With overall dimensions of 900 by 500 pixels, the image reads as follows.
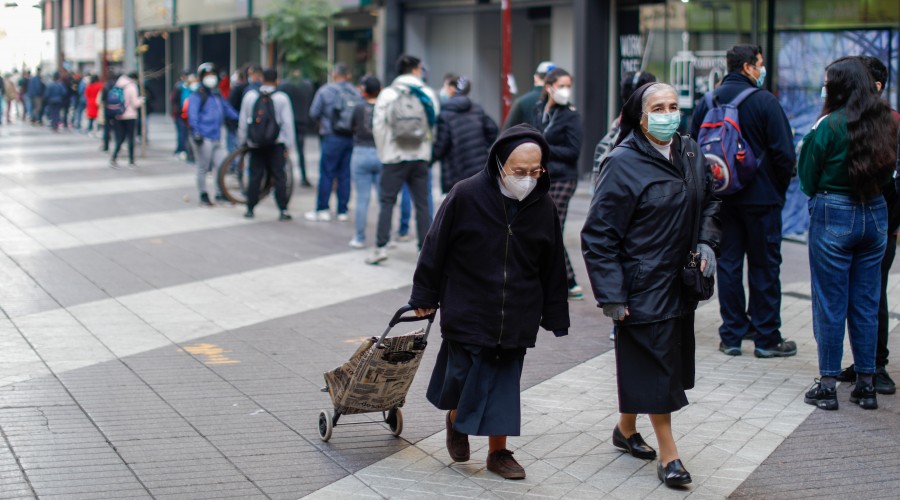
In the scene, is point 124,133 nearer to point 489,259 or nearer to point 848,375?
point 848,375

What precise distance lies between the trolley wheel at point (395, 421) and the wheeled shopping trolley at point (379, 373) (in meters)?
0.13

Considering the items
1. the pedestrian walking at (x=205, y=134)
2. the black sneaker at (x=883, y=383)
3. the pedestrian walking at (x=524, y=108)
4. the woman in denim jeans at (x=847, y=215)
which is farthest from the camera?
the pedestrian walking at (x=205, y=134)

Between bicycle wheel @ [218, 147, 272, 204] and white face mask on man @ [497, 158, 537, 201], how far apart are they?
29.4ft

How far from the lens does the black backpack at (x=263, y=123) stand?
13055 mm

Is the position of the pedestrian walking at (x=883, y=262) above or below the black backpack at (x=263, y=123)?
below

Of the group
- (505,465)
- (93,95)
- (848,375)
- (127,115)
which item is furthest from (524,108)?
(93,95)

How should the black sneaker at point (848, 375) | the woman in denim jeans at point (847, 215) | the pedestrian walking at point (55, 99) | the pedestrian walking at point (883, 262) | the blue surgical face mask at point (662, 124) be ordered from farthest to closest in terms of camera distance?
1. the pedestrian walking at point (55, 99)
2. the black sneaker at point (848, 375)
3. the pedestrian walking at point (883, 262)
4. the woman in denim jeans at point (847, 215)
5. the blue surgical face mask at point (662, 124)

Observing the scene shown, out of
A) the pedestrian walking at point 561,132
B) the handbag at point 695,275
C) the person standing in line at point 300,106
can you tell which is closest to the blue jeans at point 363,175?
the pedestrian walking at point 561,132

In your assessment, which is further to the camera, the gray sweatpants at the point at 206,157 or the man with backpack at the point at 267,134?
the gray sweatpants at the point at 206,157

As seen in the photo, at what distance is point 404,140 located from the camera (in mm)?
Answer: 10508

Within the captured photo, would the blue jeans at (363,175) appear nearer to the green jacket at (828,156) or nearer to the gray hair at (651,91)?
the green jacket at (828,156)

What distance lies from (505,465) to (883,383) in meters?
2.73

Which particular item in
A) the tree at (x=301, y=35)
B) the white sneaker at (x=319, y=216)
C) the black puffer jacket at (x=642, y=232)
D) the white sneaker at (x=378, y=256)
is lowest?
the white sneaker at (x=378, y=256)

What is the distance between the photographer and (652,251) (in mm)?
5027
